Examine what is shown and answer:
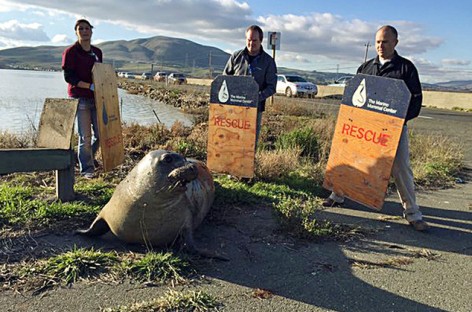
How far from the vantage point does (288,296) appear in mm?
3385

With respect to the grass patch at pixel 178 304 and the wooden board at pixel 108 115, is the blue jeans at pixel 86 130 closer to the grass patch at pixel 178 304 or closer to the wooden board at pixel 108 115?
the wooden board at pixel 108 115

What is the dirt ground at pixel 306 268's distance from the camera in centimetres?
326

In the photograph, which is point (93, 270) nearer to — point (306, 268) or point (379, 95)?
point (306, 268)

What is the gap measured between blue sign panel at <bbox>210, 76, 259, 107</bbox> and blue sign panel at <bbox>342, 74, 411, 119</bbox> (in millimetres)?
1347

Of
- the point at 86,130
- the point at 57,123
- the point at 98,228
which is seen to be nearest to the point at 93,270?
the point at 98,228

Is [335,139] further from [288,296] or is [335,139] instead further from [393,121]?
[288,296]

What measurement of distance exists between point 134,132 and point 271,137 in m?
3.28

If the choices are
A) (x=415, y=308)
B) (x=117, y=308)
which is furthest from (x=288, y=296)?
(x=117, y=308)

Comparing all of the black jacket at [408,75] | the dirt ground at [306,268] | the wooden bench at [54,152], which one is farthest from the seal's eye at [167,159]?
the black jacket at [408,75]

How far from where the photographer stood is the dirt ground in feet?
10.7

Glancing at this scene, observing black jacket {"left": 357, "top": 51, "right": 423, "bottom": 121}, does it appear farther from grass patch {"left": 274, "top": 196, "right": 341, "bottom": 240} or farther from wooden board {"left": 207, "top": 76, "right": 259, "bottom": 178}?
wooden board {"left": 207, "top": 76, "right": 259, "bottom": 178}

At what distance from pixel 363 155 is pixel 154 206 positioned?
297cm

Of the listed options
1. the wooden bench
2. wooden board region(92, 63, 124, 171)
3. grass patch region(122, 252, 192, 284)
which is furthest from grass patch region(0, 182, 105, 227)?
grass patch region(122, 252, 192, 284)

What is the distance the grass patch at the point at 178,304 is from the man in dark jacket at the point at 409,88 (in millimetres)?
3001
